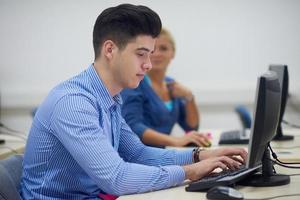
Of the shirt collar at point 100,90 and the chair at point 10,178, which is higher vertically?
the shirt collar at point 100,90

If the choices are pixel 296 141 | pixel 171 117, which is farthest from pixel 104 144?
pixel 171 117

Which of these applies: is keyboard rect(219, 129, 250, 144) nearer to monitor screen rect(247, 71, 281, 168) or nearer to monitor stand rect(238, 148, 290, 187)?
monitor stand rect(238, 148, 290, 187)

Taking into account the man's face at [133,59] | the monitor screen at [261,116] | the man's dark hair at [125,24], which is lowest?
the monitor screen at [261,116]

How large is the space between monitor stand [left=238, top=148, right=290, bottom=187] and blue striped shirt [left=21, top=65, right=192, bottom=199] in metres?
0.23

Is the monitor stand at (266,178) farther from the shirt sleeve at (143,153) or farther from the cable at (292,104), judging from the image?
the cable at (292,104)

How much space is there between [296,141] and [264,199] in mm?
1362

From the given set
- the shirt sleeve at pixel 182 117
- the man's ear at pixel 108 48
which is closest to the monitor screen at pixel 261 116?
the man's ear at pixel 108 48

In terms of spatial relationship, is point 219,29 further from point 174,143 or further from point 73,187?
point 73,187

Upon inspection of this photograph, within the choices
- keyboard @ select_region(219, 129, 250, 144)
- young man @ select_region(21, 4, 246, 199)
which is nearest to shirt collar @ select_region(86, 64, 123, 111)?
young man @ select_region(21, 4, 246, 199)

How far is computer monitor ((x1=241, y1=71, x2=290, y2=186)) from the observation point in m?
1.39

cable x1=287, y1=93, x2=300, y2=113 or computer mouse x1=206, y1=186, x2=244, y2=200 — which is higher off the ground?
computer mouse x1=206, y1=186, x2=244, y2=200

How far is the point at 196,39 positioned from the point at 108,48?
2.48m

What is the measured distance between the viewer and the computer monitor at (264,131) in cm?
139

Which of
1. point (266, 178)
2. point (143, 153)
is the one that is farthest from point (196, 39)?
point (266, 178)
